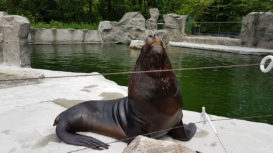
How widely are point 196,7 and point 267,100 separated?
19.0 meters

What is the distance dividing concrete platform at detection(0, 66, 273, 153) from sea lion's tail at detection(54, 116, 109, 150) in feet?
0.18

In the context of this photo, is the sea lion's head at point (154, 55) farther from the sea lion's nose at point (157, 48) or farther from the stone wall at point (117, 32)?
the stone wall at point (117, 32)

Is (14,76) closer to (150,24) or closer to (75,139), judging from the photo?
(75,139)

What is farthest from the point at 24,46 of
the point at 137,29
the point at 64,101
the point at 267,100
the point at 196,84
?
the point at 137,29

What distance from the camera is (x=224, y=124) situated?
3072mm

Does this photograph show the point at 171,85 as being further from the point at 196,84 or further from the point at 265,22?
the point at 265,22

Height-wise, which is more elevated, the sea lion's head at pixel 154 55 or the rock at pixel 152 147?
the sea lion's head at pixel 154 55

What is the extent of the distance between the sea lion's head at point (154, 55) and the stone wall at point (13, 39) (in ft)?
17.1

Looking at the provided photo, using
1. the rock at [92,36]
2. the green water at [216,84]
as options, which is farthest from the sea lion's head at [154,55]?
the rock at [92,36]

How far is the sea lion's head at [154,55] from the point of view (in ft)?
6.53

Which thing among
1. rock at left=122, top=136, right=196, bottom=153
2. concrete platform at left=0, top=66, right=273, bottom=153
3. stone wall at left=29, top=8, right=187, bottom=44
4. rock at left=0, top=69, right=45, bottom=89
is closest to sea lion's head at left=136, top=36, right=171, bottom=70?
rock at left=122, top=136, right=196, bottom=153

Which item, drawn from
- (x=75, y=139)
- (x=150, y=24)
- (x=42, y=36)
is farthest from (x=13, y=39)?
(x=150, y=24)

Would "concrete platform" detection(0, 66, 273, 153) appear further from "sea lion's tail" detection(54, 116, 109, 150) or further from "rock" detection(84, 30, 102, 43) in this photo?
"rock" detection(84, 30, 102, 43)

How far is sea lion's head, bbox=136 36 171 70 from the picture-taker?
1991 millimetres
